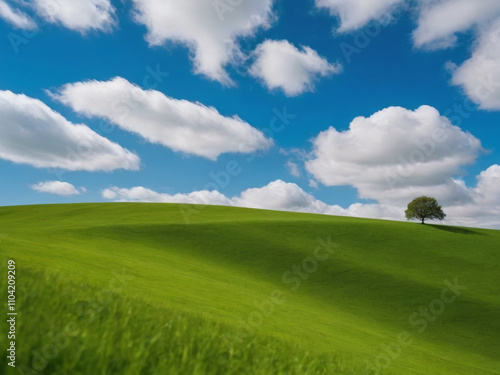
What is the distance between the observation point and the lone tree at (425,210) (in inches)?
3206

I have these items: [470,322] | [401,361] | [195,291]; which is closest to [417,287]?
[470,322]

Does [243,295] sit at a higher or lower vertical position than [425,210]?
lower

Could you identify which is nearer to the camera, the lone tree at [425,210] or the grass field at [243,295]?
the grass field at [243,295]

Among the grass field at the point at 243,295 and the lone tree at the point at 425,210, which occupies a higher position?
the lone tree at the point at 425,210

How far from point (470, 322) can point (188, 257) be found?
25.6 metres

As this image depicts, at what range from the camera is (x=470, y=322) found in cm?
3183

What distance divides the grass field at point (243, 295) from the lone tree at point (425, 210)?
70.9ft

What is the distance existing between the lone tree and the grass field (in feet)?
70.9

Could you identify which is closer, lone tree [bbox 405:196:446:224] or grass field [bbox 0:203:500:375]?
grass field [bbox 0:203:500:375]

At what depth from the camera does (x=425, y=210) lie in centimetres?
8194

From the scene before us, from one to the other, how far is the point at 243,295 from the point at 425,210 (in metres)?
71.5

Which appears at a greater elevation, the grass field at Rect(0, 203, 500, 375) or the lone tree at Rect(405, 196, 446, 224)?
the lone tree at Rect(405, 196, 446, 224)

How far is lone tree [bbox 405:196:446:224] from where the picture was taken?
81438 mm

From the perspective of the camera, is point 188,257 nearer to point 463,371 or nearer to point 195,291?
point 195,291
